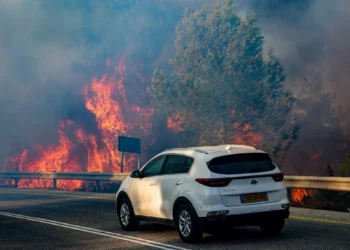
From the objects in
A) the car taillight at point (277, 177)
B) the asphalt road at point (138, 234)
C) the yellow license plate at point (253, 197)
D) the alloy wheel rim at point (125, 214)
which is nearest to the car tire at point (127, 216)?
the alloy wheel rim at point (125, 214)

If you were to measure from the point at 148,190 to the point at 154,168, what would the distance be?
0.48 metres

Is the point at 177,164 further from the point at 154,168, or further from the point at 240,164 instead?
the point at 240,164

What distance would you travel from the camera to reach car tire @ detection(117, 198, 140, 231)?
37.9 ft

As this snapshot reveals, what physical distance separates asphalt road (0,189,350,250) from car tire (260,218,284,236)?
6.5 inches

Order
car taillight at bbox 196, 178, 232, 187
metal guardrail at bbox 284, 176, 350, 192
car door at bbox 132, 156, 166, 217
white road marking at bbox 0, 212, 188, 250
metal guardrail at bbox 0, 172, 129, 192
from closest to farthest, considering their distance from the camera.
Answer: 1. car taillight at bbox 196, 178, 232, 187
2. white road marking at bbox 0, 212, 188, 250
3. car door at bbox 132, 156, 166, 217
4. metal guardrail at bbox 284, 176, 350, 192
5. metal guardrail at bbox 0, 172, 129, 192

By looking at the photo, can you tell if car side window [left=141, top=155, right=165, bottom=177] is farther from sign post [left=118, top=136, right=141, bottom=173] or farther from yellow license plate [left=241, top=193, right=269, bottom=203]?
sign post [left=118, top=136, right=141, bottom=173]

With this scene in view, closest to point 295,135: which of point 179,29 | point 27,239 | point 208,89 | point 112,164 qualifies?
point 208,89

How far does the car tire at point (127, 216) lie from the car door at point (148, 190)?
0.56ft

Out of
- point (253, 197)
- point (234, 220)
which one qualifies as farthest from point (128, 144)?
point (234, 220)

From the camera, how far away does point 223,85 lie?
41.5 m

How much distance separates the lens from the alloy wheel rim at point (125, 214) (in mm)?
11688

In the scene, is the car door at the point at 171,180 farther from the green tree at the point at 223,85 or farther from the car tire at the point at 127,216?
the green tree at the point at 223,85

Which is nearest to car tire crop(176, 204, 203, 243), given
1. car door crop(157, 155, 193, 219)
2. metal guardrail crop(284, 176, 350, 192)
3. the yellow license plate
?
car door crop(157, 155, 193, 219)

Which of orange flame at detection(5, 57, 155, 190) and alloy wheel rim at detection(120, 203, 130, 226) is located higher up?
orange flame at detection(5, 57, 155, 190)
